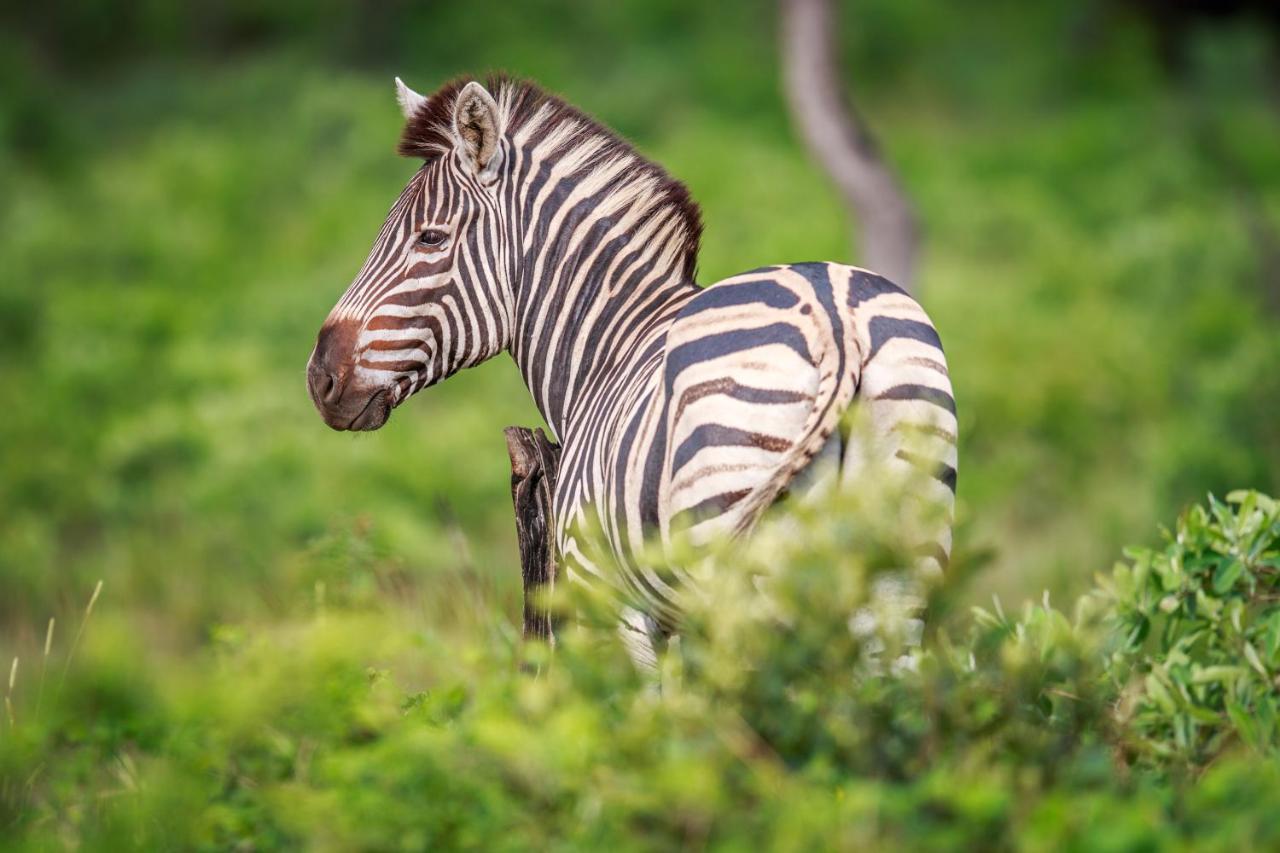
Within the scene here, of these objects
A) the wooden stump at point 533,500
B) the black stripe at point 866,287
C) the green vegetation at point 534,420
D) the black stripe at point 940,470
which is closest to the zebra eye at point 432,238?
the wooden stump at point 533,500

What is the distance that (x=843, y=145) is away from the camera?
10727 millimetres

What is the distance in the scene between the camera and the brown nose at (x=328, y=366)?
13.0ft

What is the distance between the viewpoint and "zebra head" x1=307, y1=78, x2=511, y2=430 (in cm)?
396

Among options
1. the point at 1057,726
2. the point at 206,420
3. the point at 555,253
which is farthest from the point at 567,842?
the point at 206,420

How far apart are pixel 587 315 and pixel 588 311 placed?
12 millimetres

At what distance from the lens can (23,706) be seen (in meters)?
4.24

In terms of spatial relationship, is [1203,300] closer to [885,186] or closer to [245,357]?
[885,186]

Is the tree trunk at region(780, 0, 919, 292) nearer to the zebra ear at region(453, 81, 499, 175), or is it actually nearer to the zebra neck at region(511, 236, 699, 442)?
the zebra neck at region(511, 236, 699, 442)

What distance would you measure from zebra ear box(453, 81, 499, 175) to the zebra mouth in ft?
2.34

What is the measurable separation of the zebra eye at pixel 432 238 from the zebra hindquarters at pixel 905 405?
1.36 meters

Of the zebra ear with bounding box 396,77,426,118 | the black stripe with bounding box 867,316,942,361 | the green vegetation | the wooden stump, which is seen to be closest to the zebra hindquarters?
the black stripe with bounding box 867,316,942,361

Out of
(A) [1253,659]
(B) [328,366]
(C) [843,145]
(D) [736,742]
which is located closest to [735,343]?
(D) [736,742]

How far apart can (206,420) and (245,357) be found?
1.37m

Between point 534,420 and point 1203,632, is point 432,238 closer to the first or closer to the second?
point 1203,632
